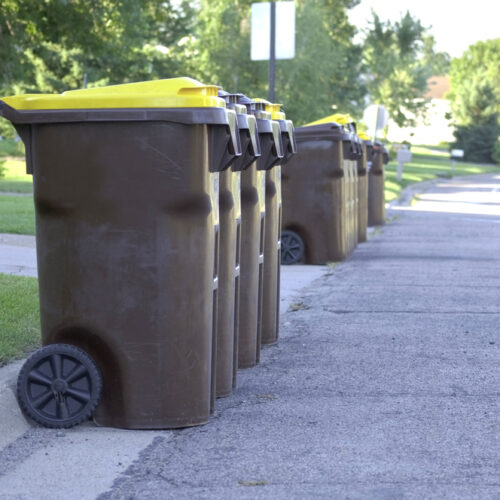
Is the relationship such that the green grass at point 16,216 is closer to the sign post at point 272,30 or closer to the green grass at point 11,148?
the sign post at point 272,30

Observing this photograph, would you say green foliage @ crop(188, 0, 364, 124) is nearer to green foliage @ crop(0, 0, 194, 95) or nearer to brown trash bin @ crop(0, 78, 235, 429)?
green foliage @ crop(0, 0, 194, 95)

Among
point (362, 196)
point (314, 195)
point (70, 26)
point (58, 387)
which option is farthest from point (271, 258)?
point (70, 26)

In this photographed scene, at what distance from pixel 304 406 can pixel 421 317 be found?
11.3 ft

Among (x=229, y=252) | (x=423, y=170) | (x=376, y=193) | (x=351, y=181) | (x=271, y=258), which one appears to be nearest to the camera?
(x=229, y=252)

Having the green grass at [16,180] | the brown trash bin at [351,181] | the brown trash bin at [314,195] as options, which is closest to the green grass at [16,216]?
the green grass at [16,180]

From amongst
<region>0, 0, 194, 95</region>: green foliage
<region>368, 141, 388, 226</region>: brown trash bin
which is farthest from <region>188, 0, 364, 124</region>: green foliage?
<region>0, 0, 194, 95</region>: green foliage

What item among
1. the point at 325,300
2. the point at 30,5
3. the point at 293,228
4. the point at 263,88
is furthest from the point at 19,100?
the point at 263,88

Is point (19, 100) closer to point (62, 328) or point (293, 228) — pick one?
point (62, 328)

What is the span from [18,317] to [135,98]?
276cm

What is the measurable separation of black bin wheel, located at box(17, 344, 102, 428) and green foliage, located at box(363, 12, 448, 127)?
57.6 meters

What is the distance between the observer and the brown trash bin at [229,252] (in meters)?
5.94

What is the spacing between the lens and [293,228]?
13500mm

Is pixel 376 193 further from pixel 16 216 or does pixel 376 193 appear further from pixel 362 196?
pixel 16 216

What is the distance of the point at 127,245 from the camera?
5254 millimetres
